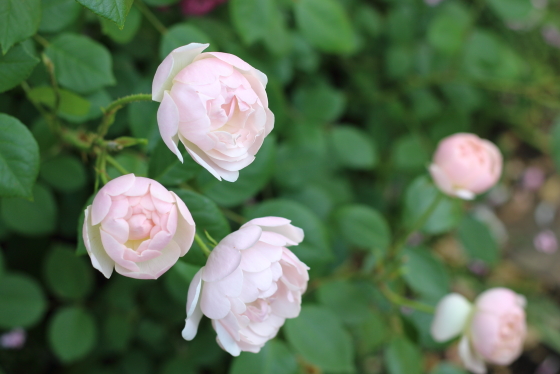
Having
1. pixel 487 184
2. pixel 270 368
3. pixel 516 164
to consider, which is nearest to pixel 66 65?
pixel 270 368

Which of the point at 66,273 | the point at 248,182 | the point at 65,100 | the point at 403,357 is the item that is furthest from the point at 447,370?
the point at 65,100

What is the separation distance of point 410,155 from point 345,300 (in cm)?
56

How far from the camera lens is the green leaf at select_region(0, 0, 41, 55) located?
0.51 meters

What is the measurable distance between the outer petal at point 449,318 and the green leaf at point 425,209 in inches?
8.3

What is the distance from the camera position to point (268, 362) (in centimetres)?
84

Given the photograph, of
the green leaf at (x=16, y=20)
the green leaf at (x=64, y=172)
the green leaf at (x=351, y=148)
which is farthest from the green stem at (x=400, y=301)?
the green leaf at (x=16, y=20)

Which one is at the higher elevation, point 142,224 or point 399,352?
point 142,224

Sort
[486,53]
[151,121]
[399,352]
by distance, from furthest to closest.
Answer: [486,53]
[399,352]
[151,121]

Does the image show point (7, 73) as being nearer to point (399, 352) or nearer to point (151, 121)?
point (151, 121)

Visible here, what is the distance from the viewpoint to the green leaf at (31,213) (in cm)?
84

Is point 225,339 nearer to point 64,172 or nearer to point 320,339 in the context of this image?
point 320,339

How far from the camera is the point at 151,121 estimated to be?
0.81 m

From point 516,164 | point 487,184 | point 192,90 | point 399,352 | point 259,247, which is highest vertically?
point 192,90

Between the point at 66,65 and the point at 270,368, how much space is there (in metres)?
0.63
